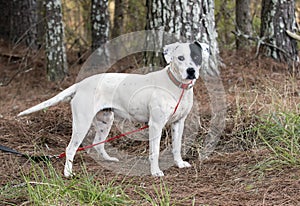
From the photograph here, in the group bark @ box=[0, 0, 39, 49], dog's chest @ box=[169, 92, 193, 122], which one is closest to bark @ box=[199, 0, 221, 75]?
dog's chest @ box=[169, 92, 193, 122]

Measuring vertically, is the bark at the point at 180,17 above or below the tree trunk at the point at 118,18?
above

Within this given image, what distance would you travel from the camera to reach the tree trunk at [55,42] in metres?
7.32

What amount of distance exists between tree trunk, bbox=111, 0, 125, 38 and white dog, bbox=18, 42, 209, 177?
601 cm

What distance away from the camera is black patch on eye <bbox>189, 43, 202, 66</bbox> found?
3.81 m

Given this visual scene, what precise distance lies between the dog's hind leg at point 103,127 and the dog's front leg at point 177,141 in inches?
23.2

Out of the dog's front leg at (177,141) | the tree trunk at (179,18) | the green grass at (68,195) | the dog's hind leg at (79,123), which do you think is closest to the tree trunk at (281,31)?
the tree trunk at (179,18)

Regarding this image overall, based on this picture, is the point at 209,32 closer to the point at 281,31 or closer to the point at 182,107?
the point at 281,31

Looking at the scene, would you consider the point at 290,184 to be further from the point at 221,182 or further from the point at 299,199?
the point at 221,182

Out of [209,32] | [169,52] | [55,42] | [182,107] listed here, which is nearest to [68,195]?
[182,107]

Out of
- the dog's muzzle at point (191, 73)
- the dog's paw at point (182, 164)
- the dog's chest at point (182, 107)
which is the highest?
the dog's muzzle at point (191, 73)

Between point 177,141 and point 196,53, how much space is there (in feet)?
2.81

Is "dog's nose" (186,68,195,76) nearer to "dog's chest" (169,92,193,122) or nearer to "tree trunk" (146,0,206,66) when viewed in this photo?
"dog's chest" (169,92,193,122)

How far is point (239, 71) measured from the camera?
257 inches

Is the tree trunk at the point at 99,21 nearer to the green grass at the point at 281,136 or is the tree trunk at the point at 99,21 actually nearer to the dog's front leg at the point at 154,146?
the green grass at the point at 281,136
